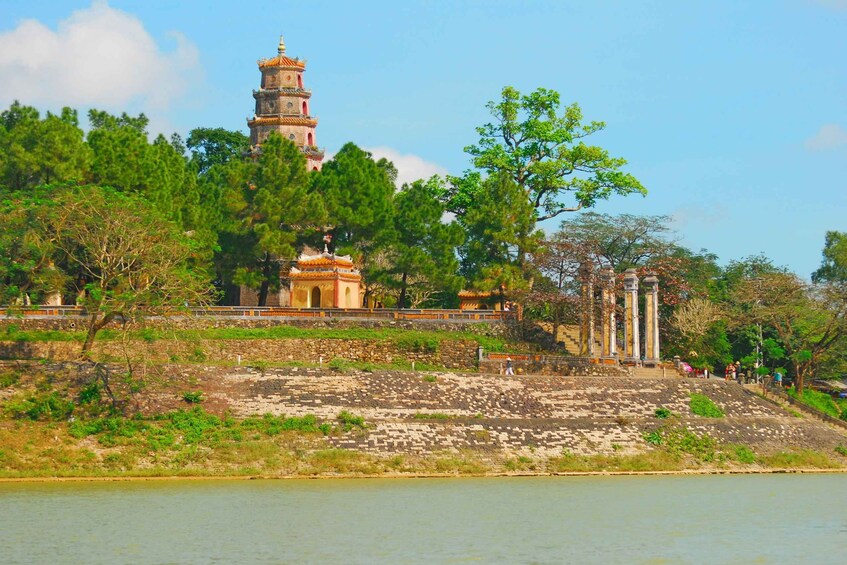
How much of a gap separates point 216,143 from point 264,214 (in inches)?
1366

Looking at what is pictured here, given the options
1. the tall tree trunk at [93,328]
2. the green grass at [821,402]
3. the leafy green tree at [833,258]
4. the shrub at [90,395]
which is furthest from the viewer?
the leafy green tree at [833,258]

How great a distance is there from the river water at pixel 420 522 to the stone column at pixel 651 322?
54.8 ft

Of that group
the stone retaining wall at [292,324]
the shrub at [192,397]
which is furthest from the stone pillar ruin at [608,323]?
the shrub at [192,397]

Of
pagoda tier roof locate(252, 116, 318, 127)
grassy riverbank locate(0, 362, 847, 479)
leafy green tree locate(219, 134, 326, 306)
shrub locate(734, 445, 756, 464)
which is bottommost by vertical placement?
shrub locate(734, 445, 756, 464)

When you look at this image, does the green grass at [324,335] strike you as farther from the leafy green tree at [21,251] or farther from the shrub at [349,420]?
the shrub at [349,420]

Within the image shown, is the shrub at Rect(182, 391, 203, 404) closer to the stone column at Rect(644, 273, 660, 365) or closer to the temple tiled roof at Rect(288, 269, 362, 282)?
the temple tiled roof at Rect(288, 269, 362, 282)

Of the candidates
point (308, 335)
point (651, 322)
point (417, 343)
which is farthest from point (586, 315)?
point (308, 335)

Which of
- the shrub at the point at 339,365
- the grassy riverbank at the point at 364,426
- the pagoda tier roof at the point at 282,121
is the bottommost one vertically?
the grassy riverbank at the point at 364,426

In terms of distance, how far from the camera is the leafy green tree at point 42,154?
62.0 metres

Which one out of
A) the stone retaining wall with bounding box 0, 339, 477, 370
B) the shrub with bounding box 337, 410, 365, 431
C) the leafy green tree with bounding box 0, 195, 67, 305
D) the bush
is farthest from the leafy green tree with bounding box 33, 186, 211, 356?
the shrub with bounding box 337, 410, 365, 431

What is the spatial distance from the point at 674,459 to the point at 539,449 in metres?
5.37

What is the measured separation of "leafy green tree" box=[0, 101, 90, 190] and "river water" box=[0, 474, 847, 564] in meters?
20.8

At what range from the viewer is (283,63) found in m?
79.8

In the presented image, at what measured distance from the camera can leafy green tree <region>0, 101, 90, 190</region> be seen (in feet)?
204
